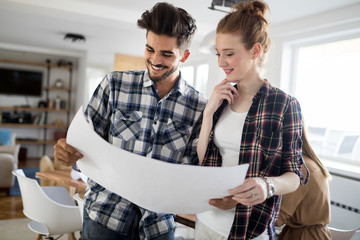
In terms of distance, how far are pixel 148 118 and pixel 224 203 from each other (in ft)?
1.30

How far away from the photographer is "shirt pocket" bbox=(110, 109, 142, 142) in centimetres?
114

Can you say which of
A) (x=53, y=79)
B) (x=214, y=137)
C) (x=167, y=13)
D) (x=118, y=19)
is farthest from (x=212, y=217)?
(x=53, y=79)

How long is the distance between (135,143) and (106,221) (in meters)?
0.28

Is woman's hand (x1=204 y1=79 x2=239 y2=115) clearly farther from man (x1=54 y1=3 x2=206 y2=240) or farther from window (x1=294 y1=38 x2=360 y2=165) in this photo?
window (x1=294 y1=38 x2=360 y2=165)

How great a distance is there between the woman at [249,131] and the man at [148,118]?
11 cm

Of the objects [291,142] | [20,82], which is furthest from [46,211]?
[20,82]

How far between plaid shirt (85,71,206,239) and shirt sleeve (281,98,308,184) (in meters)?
0.35

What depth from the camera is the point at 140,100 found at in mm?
1186

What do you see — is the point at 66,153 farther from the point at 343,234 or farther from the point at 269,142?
the point at 343,234

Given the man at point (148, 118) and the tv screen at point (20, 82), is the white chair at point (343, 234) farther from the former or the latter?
the tv screen at point (20, 82)

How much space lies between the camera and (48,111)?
332 inches

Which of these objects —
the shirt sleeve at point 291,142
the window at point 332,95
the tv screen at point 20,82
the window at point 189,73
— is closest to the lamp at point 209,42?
the shirt sleeve at point 291,142

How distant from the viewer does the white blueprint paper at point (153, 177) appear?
0.81 meters

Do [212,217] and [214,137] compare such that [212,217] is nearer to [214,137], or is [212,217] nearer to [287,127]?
[214,137]
